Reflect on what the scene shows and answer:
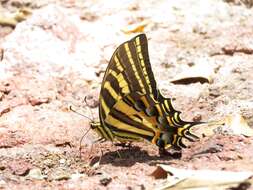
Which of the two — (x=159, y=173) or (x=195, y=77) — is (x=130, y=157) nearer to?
(x=159, y=173)

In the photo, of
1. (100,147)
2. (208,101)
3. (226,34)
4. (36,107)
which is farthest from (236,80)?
(36,107)

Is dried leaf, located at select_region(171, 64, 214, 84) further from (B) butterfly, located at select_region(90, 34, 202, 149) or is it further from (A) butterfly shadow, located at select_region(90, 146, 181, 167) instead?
(A) butterfly shadow, located at select_region(90, 146, 181, 167)

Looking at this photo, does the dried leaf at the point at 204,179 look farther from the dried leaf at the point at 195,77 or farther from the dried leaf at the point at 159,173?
the dried leaf at the point at 195,77

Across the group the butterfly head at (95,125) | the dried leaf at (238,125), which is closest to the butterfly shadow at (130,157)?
the butterfly head at (95,125)

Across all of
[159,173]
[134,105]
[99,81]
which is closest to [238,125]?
[134,105]

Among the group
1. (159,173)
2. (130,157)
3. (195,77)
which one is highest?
(195,77)
